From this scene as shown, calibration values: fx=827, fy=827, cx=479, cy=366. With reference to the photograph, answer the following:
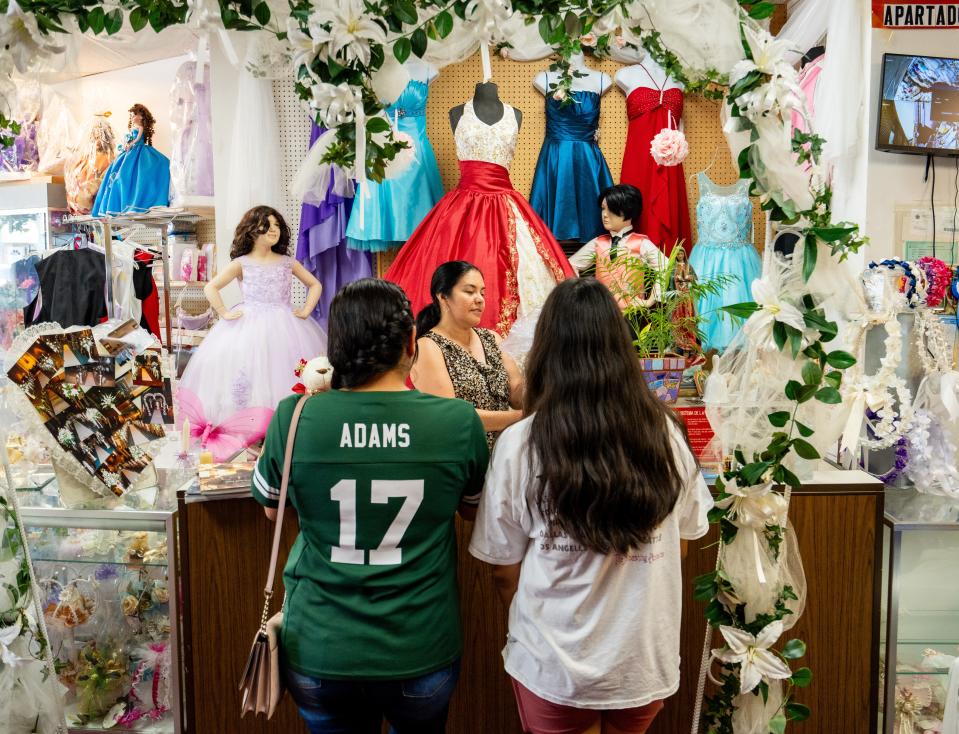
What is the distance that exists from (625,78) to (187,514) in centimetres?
332

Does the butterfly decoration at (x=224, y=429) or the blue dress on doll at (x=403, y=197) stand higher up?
the blue dress on doll at (x=403, y=197)

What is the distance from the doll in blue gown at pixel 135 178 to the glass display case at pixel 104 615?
124 inches

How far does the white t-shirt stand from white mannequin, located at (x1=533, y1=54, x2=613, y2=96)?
320 centimetres

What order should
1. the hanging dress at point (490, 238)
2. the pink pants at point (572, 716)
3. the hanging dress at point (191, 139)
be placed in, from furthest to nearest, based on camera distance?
the hanging dress at point (191, 139) < the hanging dress at point (490, 238) < the pink pants at point (572, 716)

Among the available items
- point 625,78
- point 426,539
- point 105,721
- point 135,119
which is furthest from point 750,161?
point 135,119

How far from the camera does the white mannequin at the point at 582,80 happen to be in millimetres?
4359

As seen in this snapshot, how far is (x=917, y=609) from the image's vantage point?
2.57 metres

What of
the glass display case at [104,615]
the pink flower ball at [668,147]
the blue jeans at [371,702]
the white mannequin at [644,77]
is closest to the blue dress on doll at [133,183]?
the white mannequin at [644,77]

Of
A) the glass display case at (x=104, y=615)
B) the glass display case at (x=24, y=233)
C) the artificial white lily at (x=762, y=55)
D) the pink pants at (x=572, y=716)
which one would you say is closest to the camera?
the pink pants at (x=572, y=716)

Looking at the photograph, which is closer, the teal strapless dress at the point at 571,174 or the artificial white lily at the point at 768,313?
the artificial white lily at the point at 768,313

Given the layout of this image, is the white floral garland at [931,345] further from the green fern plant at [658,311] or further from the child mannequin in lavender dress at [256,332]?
the child mannequin in lavender dress at [256,332]

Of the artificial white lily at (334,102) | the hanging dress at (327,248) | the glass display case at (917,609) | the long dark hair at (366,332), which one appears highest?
the artificial white lily at (334,102)

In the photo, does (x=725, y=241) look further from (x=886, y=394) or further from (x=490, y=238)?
(x=886, y=394)

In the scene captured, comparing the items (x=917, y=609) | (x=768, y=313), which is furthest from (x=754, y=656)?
(x=917, y=609)
